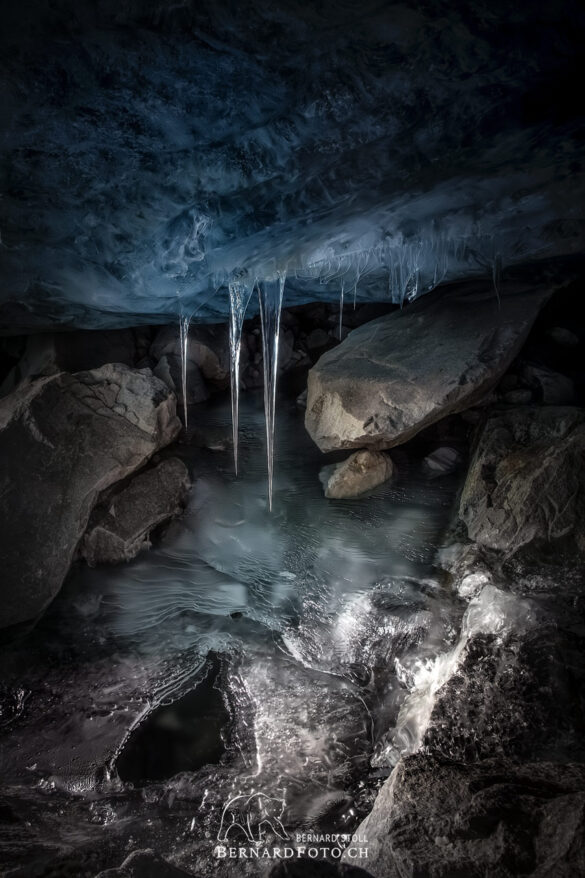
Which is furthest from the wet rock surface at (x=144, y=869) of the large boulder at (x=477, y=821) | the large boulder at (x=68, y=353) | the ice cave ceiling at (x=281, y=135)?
the large boulder at (x=68, y=353)

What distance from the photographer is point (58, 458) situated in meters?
4.10

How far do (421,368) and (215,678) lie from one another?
3.77 m

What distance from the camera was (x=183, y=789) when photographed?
2230 mm

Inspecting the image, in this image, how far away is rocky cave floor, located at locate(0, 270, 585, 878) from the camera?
66.1 inches

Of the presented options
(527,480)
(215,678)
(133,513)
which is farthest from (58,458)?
(527,480)

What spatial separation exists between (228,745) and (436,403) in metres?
3.62

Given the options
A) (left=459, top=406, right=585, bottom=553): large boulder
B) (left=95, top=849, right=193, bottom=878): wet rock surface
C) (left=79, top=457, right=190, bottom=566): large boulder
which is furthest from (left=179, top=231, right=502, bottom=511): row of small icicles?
(left=95, top=849, right=193, bottom=878): wet rock surface

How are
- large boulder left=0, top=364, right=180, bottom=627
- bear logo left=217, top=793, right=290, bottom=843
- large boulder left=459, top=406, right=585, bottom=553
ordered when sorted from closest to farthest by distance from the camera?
bear logo left=217, top=793, right=290, bottom=843
large boulder left=459, top=406, right=585, bottom=553
large boulder left=0, top=364, right=180, bottom=627

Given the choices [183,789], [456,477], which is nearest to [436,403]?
[456,477]

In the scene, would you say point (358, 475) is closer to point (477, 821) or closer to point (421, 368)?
point (421, 368)

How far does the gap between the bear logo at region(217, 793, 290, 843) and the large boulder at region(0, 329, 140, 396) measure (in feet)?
18.7

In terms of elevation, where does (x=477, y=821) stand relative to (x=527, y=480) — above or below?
below

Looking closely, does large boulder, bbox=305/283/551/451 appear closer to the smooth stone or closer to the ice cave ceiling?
the smooth stone

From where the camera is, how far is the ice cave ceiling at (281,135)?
2.07 meters
